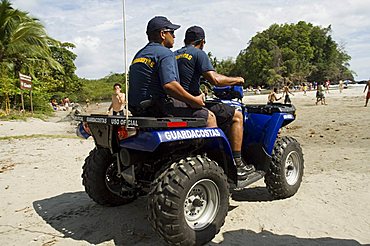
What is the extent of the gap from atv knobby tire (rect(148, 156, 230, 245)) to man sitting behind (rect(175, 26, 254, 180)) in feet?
2.29

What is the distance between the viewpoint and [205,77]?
410 centimetres

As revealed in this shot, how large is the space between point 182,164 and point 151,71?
1.02 meters

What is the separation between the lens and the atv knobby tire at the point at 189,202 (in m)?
3.39

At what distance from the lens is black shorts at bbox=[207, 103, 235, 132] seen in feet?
14.2

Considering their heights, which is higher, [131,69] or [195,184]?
[131,69]

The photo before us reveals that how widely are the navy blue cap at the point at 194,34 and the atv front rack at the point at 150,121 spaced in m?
1.12

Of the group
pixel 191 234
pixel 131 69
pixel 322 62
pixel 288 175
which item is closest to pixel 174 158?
pixel 191 234

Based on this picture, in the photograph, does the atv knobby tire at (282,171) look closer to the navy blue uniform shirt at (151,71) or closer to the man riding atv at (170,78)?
the man riding atv at (170,78)

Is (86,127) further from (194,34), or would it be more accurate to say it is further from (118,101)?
(118,101)

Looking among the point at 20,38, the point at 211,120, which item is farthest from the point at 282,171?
the point at 20,38

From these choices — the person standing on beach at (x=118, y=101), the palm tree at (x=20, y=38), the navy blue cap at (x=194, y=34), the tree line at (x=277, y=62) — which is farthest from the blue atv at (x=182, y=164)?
the tree line at (x=277, y=62)

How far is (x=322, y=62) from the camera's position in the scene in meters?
80.8

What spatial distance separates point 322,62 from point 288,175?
8183 centimetres

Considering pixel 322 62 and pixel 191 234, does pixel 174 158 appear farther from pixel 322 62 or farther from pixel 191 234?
pixel 322 62
